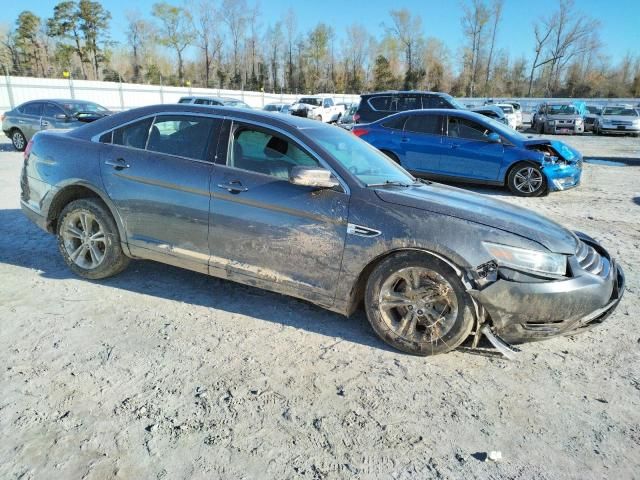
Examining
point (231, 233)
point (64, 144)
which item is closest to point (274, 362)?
point (231, 233)

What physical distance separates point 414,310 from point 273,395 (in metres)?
1.12

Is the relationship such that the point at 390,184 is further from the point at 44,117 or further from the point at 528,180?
the point at 44,117

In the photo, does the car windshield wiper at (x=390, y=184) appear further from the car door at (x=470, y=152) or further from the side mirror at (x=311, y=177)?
the car door at (x=470, y=152)

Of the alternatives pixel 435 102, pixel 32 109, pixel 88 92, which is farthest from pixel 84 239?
pixel 88 92

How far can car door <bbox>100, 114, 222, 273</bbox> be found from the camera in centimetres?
376

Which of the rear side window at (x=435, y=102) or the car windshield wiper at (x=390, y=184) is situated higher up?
the rear side window at (x=435, y=102)

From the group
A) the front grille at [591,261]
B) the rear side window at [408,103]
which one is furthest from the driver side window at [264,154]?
the rear side window at [408,103]

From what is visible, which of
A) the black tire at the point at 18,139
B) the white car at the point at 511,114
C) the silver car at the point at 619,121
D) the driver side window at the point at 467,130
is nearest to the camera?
the driver side window at the point at 467,130

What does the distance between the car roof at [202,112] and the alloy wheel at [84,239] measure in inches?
29.4

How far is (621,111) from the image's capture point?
26.5m

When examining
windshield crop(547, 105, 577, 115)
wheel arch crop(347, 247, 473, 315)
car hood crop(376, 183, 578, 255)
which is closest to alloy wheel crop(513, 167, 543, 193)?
car hood crop(376, 183, 578, 255)

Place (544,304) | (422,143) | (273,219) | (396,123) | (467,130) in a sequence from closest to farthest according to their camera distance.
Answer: (544,304) < (273,219) < (467,130) < (422,143) < (396,123)

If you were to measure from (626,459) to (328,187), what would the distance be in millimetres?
2314

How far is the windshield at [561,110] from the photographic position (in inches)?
1052
